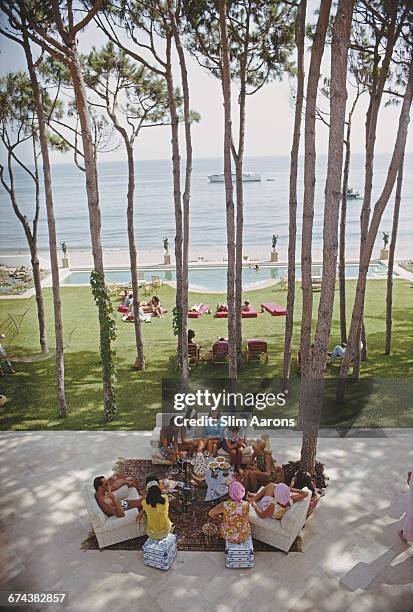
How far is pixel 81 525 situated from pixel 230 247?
13.9 ft

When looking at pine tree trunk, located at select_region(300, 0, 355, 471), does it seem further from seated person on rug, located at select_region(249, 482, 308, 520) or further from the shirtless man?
the shirtless man

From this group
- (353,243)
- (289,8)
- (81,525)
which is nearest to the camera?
(81,525)

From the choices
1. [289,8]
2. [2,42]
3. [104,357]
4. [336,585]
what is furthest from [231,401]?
[289,8]

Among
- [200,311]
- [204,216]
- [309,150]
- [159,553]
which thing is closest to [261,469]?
[159,553]

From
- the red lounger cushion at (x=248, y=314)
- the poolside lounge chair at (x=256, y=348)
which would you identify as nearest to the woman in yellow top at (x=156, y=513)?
the poolside lounge chair at (x=256, y=348)

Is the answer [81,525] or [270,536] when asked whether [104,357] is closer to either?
[81,525]

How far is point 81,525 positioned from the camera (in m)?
5.70

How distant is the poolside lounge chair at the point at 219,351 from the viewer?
34.7 feet

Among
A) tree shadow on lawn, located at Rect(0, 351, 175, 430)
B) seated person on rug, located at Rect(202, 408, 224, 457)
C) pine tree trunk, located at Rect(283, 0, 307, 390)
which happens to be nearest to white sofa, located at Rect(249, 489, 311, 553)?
seated person on rug, located at Rect(202, 408, 224, 457)

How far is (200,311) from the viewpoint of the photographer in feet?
46.2

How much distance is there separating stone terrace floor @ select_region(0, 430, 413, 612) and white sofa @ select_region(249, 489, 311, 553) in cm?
13

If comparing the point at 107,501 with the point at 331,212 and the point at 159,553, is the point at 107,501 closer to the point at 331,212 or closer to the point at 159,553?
the point at 159,553

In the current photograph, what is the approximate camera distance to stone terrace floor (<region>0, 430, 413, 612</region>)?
464 cm

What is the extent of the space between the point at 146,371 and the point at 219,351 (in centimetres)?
151
